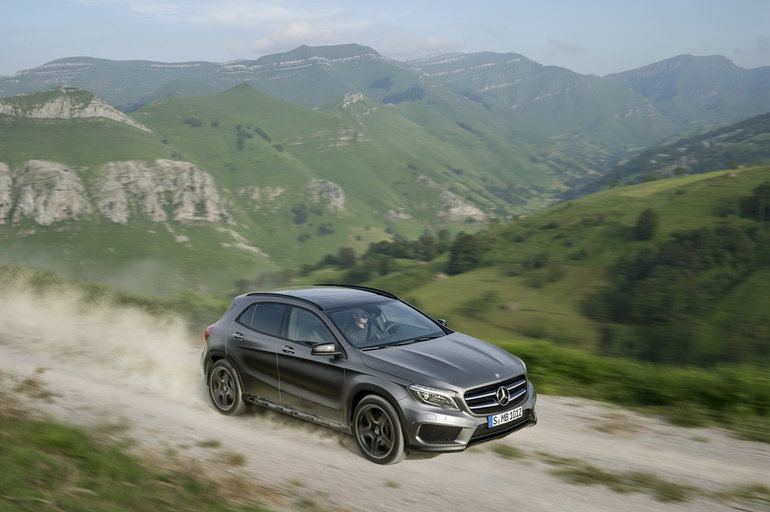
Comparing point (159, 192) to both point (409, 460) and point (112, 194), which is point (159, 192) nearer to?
point (112, 194)

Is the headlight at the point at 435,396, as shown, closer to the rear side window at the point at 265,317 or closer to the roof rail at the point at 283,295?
the roof rail at the point at 283,295

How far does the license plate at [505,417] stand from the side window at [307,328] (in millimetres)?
2007

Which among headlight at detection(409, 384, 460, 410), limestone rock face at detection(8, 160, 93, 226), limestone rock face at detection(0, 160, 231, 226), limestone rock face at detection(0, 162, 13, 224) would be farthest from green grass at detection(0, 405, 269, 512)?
limestone rock face at detection(0, 162, 13, 224)

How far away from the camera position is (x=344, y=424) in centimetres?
710

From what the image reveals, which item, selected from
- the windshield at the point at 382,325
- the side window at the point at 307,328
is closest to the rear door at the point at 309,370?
the side window at the point at 307,328

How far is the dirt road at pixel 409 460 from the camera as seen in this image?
5867 mm

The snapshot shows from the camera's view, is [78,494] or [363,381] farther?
[363,381]

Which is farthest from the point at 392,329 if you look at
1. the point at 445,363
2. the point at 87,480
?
the point at 87,480

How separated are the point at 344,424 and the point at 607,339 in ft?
270

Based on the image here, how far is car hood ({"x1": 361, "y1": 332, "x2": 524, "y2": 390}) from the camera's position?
21.6 feet

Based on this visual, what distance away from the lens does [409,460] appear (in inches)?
268

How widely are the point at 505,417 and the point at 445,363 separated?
81 centimetres

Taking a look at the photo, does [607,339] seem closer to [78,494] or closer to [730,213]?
[730,213]

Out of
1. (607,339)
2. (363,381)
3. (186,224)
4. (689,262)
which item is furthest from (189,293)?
(186,224)
